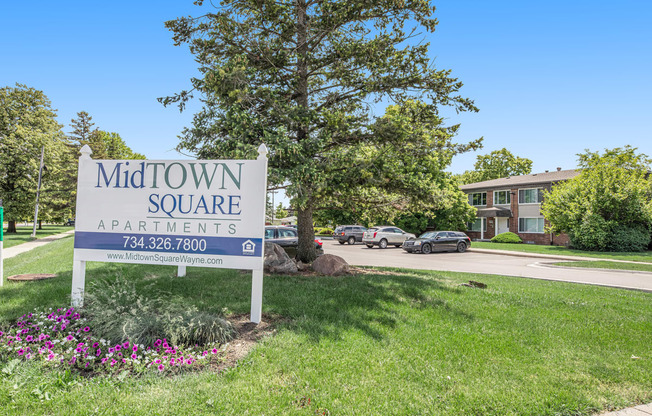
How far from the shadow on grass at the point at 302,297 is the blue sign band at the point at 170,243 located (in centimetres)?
64

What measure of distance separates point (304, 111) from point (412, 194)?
3452 mm

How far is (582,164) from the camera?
40.7 meters

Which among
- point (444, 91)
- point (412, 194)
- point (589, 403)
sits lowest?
point (589, 403)

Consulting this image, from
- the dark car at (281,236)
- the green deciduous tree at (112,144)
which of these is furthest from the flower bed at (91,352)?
the green deciduous tree at (112,144)

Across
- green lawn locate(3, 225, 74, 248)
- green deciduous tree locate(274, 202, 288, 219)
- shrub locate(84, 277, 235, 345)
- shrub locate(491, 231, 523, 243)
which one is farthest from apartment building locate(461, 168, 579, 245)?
green deciduous tree locate(274, 202, 288, 219)

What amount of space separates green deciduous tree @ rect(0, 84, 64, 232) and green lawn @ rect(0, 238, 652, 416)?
25.3 meters

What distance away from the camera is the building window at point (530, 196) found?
110 ft

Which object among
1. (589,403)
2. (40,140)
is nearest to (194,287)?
(589,403)

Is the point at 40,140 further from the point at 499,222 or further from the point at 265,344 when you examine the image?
the point at 499,222

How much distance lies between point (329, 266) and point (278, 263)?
127 cm

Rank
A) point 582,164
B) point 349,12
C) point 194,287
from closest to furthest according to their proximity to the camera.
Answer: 1. point 194,287
2. point 349,12
3. point 582,164

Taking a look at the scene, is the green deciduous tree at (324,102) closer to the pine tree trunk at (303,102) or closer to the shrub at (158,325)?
the pine tree trunk at (303,102)

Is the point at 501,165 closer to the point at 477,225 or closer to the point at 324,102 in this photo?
the point at 477,225

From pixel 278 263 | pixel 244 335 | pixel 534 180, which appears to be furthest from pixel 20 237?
pixel 534 180
